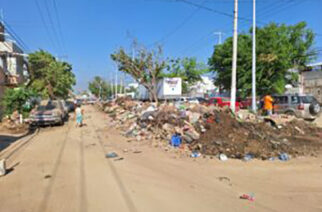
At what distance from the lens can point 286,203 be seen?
382 centimetres

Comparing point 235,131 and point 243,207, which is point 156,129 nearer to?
point 235,131

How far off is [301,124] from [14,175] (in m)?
11.4

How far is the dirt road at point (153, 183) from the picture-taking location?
3678 mm

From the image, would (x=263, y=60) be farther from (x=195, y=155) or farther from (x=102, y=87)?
(x=102, y=87)

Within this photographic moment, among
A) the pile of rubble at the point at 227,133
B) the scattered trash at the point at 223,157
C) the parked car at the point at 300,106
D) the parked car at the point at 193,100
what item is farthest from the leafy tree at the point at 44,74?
the parked car at the point at 300,106

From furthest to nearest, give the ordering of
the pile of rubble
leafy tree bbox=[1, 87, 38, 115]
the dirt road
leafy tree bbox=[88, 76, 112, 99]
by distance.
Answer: leafy tree bbox=[88, 76, 112, 99], leafy tree bbox=[1, 87, 38, 115], the pile of rubble, the dirt road

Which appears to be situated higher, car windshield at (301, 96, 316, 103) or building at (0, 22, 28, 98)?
building at (0, 22, 28, 98)

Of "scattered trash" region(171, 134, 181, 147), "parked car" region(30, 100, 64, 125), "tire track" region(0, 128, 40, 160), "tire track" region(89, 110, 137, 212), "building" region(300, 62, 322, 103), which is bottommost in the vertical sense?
"tire track" region(0, 128, 40, 160)

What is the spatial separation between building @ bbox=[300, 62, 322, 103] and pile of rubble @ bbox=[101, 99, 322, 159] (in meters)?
22.2

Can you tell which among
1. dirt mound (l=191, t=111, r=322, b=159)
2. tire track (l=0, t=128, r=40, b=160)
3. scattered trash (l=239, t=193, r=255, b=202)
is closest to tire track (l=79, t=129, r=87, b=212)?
tire track (l=0, t=128, r=40, b=160)

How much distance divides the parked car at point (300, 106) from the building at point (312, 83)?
1788 cm

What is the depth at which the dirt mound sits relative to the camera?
267 inches

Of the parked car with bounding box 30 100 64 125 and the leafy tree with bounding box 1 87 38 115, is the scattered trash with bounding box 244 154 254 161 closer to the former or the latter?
the parked car with bounding box 30 100 64 125

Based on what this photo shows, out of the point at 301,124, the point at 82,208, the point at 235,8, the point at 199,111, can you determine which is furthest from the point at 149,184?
the point at 235,8
